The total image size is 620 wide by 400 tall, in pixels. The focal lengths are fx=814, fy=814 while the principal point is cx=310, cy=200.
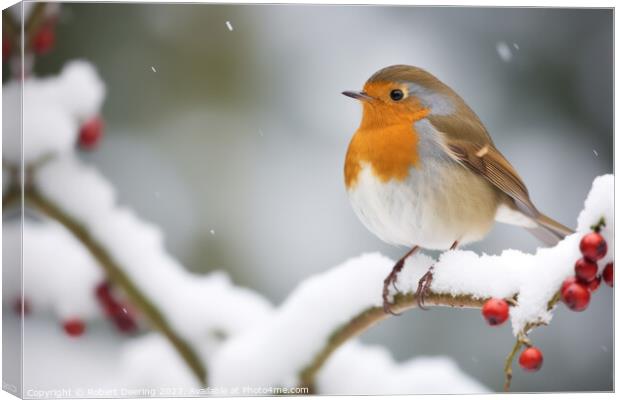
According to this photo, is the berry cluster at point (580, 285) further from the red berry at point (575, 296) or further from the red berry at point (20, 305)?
the red berry at point (20, 305)

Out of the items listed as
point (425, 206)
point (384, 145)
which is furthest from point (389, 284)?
point (384, 145)

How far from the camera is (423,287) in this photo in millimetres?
2176

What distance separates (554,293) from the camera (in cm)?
185

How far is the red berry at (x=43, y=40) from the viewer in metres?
2.56

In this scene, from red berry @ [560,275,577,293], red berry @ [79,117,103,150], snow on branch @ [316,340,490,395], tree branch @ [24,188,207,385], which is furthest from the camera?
snow on branch @ [316,340,490,395]

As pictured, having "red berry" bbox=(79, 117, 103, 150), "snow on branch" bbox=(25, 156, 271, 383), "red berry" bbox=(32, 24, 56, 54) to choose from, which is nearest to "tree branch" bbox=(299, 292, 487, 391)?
"snow on branch" bbox=(25, 156, 271, 383)

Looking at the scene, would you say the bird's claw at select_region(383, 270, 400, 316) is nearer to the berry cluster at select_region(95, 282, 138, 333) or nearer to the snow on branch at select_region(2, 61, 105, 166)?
the berry cluster at select_region(95, 282, 138, 333)

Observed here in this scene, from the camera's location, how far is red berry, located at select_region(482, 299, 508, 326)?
1864 mm

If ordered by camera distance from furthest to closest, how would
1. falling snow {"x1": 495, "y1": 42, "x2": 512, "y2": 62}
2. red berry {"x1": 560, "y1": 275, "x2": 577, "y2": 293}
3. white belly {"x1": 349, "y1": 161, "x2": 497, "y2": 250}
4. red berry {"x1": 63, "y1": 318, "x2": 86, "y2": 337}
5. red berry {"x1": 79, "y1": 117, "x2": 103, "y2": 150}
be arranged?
1. falling snow {"x1": 495, "y1": 42, "x2": 512, "y2": 62}
2. red berry {"x1": 63, "y1": 318, "x2": 86, "y2": 337}
3. red berry {"x1": 79, "y1": 117, "x2": 103, "y2": 150}
4. white belly {"x1": 349, "y1": 161, "x2": 497, "y2": 250}
5. red berry {"x1": 560, "y1": 275, "x2": 577, "y2": 293}

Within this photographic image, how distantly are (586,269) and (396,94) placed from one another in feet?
2.94

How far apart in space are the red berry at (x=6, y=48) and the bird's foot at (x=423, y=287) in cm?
150

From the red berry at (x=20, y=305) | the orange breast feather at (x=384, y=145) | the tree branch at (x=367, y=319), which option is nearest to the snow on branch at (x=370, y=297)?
the tree branch at (x=367, y=319)

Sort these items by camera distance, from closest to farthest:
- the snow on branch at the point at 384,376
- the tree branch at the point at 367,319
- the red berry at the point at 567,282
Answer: the red berry at the point at 567,282 < the tree branch at the point at 367,319 < the snow on branch at the point at 384,376

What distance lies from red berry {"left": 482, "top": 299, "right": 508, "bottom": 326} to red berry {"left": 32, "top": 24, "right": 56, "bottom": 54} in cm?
161
